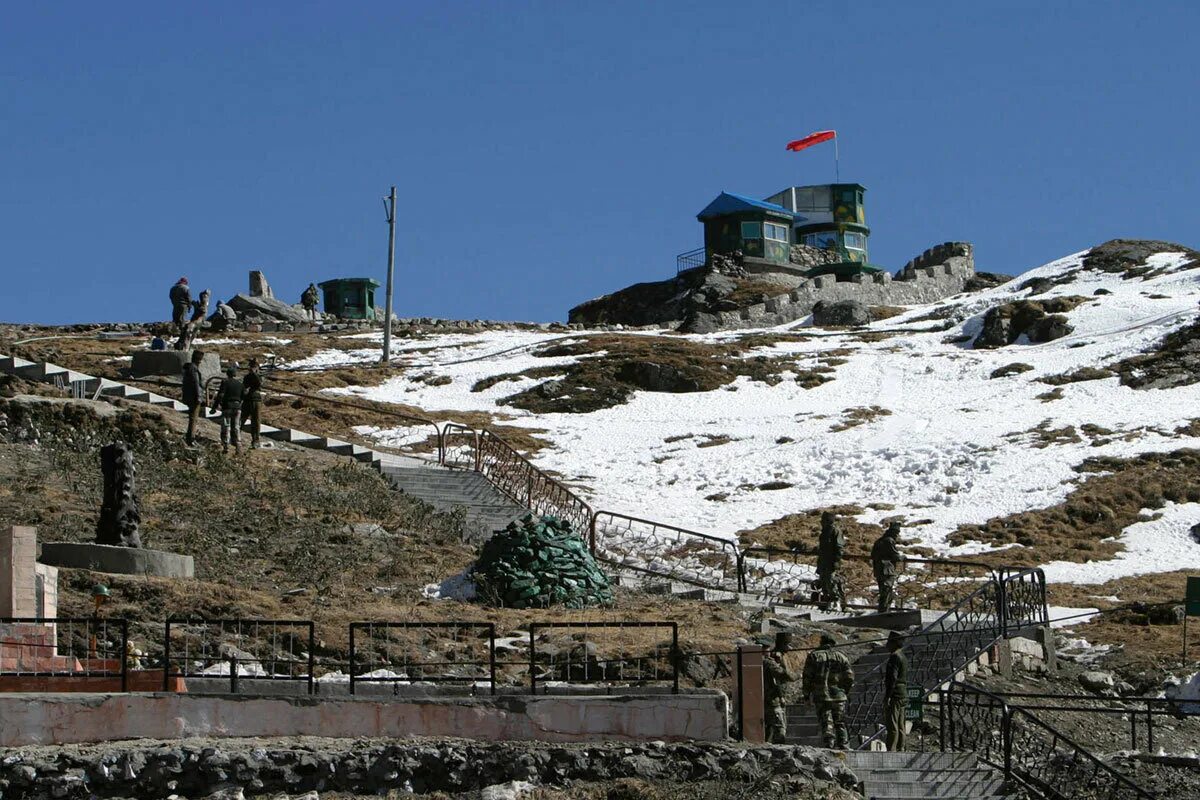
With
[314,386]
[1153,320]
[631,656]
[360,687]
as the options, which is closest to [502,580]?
[631,656]

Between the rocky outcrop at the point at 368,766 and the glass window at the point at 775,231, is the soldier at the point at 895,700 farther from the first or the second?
the glass window at the point at 775,231

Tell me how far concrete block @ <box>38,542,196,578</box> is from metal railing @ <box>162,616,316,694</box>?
2.69m

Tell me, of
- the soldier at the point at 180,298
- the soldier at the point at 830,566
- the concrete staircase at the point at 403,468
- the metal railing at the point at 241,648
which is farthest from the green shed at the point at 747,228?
the metal railing at the point at 241,648

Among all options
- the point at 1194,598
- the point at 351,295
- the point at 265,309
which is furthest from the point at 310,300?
the point at 1194,598

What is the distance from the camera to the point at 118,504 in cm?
2592

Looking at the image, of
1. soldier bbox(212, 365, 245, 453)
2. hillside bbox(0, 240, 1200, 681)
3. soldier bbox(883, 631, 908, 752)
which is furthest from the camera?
hillside bbox(0, 240, 1200, 681)

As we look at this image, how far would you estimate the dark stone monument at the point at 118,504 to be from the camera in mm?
25719

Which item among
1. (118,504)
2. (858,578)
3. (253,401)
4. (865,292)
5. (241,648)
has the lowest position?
(241,648)

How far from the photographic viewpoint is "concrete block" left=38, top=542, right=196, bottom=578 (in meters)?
25.0

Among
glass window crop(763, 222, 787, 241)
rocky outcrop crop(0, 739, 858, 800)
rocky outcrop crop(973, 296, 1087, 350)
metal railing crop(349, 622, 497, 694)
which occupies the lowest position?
rocky outcrop crop(0, 739, 858, 800)

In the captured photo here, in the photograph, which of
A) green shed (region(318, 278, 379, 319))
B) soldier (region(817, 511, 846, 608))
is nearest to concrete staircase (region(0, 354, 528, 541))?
soldier (region(817, 511, 846, 608))

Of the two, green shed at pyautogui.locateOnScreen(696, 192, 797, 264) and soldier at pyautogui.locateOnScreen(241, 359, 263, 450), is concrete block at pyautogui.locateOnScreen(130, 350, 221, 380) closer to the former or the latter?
soldier at pyautogui.locateOnScreen(241, 359, 263, 450)

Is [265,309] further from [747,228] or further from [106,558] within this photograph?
[106,558]

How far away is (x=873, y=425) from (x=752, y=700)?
1232 inches
